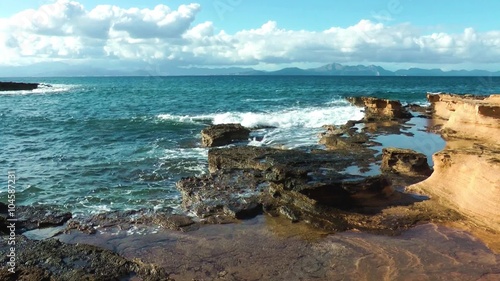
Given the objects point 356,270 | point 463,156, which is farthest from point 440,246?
point 463,156

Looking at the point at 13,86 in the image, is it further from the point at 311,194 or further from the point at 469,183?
the point at 469,183

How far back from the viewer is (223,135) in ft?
74.4

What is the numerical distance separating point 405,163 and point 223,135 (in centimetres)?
1064

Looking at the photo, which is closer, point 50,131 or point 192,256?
point 192,256

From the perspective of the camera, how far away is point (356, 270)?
8.47 meters

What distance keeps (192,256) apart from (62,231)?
4.20 m

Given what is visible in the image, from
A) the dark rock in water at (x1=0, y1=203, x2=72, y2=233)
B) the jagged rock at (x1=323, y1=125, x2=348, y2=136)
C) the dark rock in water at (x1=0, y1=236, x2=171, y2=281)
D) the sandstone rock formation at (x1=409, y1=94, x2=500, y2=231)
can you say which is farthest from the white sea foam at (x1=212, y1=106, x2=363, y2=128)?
the dark rock in water at (x1=0, y1=236, x2=171, y2=281)

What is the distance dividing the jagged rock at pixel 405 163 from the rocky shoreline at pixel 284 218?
39 millimetres

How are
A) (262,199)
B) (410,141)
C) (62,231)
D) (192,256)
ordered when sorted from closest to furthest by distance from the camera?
(192,256), (62,231), (262,199), (410,141)

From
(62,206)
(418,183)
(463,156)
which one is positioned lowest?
(62,206)

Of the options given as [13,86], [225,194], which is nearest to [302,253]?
[225,194]

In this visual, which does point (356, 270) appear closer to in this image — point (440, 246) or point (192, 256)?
point (440, 246)

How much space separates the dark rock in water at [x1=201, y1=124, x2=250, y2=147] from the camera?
22.4 m

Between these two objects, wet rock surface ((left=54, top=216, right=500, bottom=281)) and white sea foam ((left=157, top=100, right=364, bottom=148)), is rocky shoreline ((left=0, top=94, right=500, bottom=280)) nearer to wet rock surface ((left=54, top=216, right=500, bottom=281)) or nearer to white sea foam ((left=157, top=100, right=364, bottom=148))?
wet rock surface ((left=54, top=216, right=500, bottom=281))
